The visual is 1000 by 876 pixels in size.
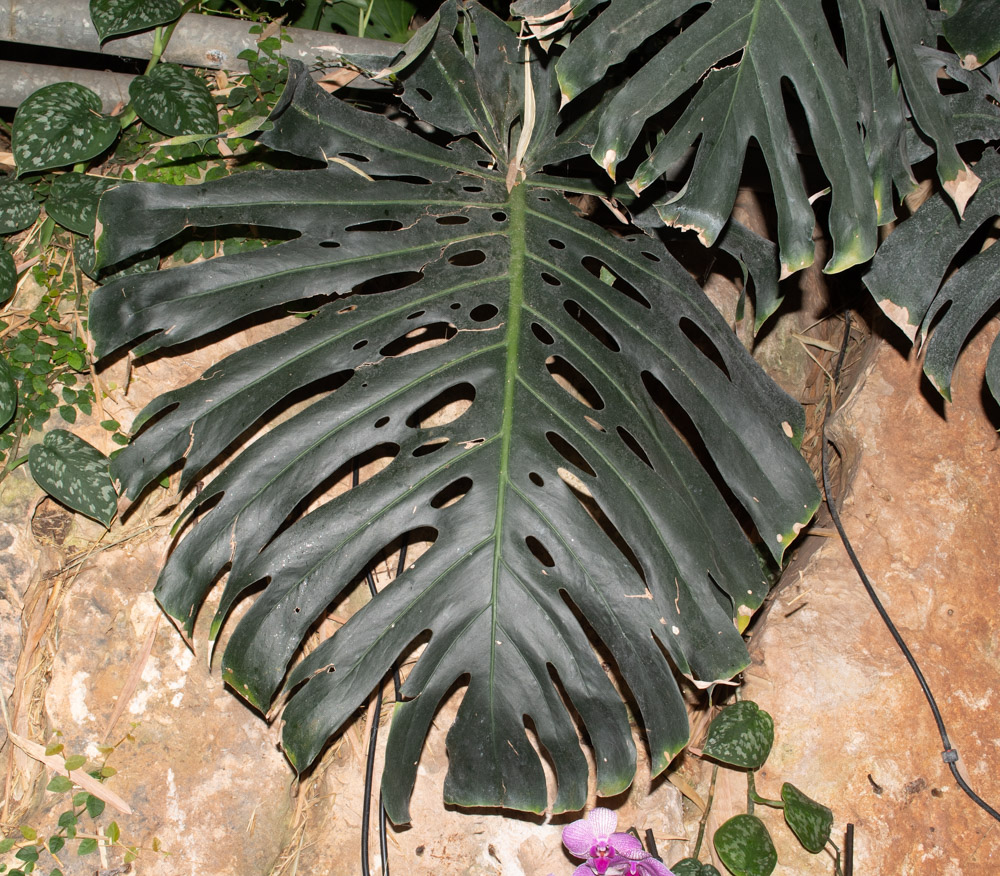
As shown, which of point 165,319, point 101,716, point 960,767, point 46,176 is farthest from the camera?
point 46,176

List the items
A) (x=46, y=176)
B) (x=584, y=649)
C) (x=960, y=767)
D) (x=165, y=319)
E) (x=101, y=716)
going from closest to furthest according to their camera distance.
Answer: (x=584, y=649)
(x=165, y=319)
(x=101, y=716)
(x=960, y=767)
(x=46, y=176)

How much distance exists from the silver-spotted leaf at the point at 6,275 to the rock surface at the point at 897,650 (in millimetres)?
1744

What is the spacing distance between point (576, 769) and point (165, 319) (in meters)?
0.99

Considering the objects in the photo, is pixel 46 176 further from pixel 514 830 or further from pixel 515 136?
pixel 514 830

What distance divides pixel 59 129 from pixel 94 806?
1.34 metres

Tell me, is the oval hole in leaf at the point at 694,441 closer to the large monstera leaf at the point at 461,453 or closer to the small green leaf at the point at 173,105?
the large monstera leaf at the point at 461,453

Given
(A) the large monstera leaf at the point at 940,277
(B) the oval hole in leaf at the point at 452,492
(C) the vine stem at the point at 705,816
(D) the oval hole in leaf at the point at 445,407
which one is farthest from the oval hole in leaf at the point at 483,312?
(C) the vine stem at the point at 705,816

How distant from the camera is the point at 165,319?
139 cm

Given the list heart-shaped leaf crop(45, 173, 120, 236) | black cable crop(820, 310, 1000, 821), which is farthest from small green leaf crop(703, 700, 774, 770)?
heart-shaped leaf crop(45, 173, 120, 236)

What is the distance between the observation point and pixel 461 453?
1.31 meters

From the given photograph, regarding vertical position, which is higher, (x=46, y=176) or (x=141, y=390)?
(x=46, y=176)

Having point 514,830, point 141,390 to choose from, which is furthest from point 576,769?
point 141,390

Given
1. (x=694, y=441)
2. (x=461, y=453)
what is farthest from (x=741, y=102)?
(x=694, y=441)

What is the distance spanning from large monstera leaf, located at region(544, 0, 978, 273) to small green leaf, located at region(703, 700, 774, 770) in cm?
90
